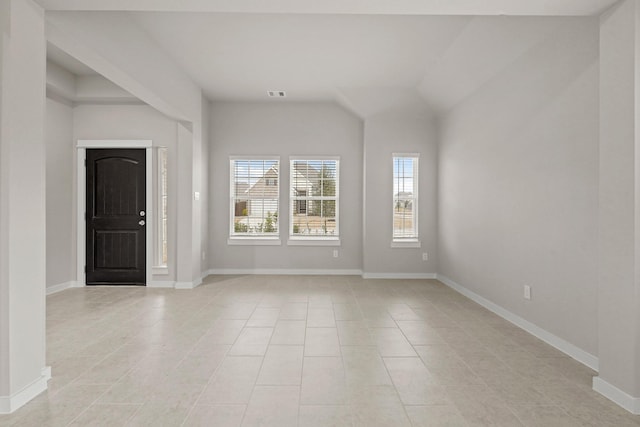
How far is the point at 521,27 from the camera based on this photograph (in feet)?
13.0

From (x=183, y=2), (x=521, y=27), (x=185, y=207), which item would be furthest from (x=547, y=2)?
(x=185, y=207)

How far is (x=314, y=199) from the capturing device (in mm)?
7617

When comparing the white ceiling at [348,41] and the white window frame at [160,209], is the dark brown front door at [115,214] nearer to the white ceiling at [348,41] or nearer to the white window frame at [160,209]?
the white window frame at [160,209]

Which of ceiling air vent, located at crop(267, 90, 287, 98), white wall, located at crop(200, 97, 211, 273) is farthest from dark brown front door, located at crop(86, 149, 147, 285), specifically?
ceiling air vent, located at crop(267, 90, 287, 98)

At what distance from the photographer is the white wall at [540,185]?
337cm

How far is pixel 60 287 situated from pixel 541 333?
6394 mm

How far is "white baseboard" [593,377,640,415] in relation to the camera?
2525 millimetres

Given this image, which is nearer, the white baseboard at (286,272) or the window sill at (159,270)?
the window sill at (159,270)

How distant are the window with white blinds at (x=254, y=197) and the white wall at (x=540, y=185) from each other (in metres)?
3.36

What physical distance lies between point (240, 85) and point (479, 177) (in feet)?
12.4

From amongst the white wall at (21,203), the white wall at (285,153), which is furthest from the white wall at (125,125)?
the white wall at (21,203)

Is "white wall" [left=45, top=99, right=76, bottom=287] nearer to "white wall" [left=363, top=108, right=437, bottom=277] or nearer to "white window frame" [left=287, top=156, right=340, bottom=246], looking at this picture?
"white window frame" [left=287, top=156, right=340, bottom=246]

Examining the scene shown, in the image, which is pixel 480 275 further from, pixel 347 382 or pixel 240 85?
pixel 240 85

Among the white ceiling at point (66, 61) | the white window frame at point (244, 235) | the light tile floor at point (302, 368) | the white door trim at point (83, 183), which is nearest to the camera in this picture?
the light tile floor at point (302, 368)
